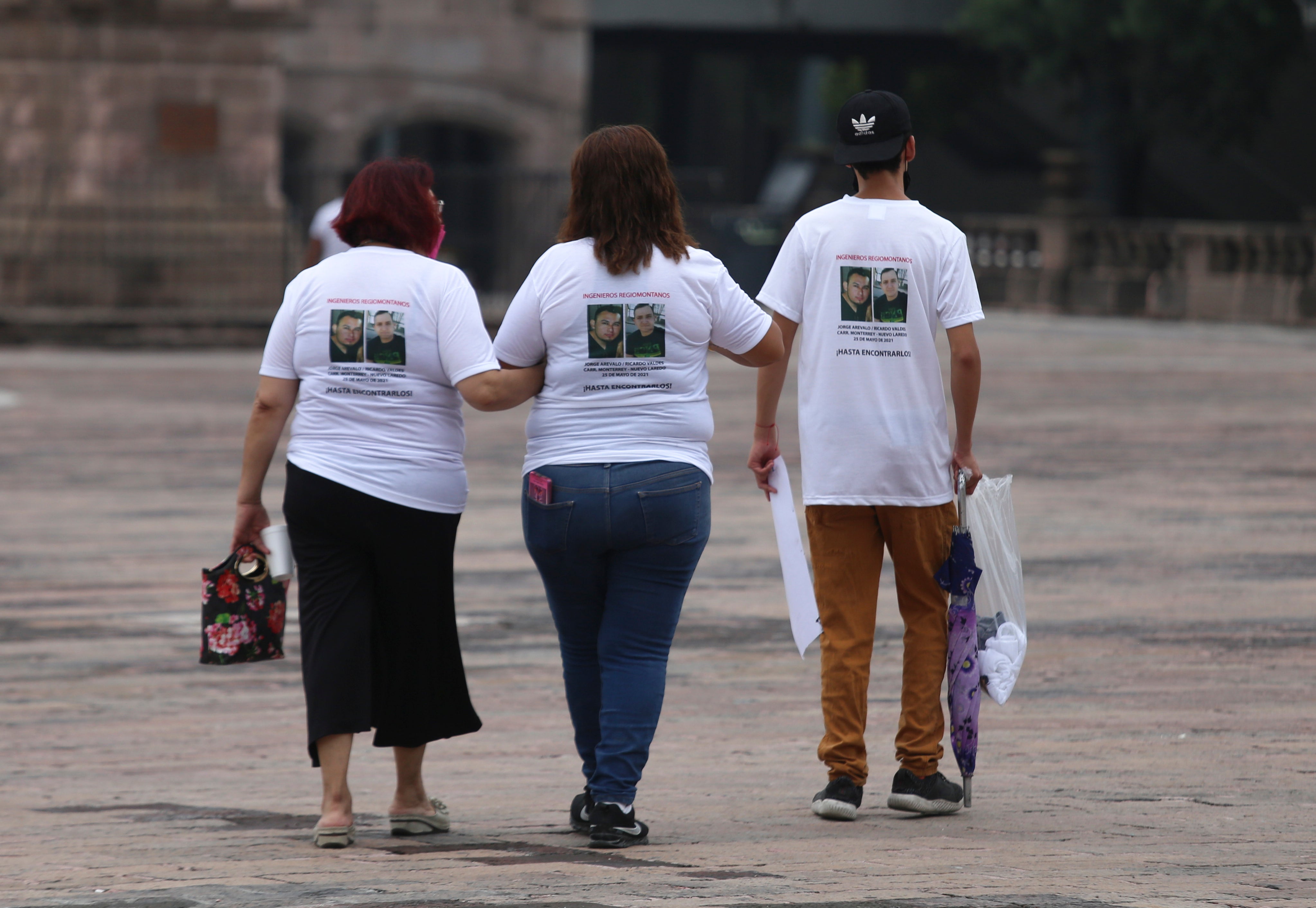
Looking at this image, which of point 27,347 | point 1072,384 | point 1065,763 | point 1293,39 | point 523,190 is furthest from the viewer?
point 1293,39

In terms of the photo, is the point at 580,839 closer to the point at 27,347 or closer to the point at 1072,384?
the point at 1072,384

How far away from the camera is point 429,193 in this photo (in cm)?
517

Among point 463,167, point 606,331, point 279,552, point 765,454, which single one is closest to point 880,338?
point 765,454

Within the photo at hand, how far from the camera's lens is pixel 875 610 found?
5.40 meters

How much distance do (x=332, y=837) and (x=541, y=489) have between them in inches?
37.0

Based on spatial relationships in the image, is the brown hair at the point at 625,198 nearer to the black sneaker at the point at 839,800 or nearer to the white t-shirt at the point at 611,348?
the white t-shirt at the point at 611,348

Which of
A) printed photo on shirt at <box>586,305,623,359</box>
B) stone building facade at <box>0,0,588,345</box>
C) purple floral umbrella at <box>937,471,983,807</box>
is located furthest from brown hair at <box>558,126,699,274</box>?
stone building facade at <box>0,0,588,345</box>

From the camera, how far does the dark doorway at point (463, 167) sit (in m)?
34.9

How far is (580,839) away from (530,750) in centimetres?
126

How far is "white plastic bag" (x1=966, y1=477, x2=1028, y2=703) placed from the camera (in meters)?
5.42

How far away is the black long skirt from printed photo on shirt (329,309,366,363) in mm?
295

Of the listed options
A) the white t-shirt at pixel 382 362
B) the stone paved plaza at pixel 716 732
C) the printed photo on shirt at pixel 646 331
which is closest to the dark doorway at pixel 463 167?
the stone paved plaza at pixel 716 732

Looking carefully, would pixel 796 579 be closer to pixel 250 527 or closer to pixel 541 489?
pixel 541 489

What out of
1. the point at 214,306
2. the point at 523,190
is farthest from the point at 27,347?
the point at 523,190
